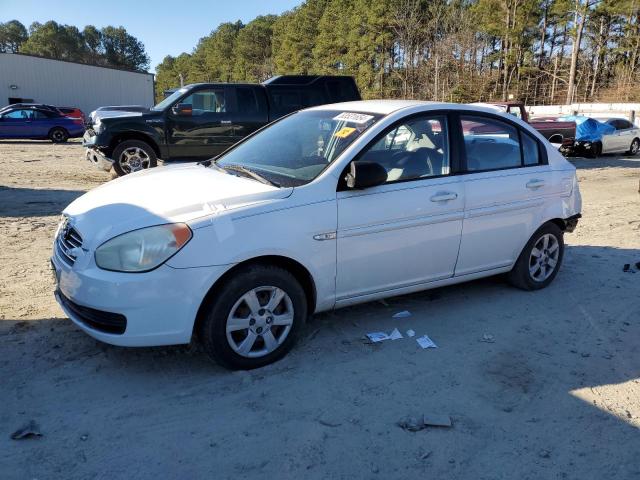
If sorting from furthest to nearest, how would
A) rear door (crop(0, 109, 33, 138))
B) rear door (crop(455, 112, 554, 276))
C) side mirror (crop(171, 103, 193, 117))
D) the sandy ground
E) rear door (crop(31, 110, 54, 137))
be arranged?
rear door (crop(31, 110, 54, 137)), rear door (crop(0, 109, 33, 138)), side mirror (crop(171, 103, 193, 117)), rear door (crop(455, 112, 554, 276)), the sandy ground

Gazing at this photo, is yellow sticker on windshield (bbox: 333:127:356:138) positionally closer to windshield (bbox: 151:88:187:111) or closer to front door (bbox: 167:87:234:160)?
front door (bbox: 167:87:234:160)

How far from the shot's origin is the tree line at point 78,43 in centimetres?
10381

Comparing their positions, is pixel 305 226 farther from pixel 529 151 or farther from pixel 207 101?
pixel 207 101

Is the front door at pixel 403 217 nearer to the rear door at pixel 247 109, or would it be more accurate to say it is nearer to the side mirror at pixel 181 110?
the rear door at pixel 247 109

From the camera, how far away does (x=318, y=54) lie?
52906 mm

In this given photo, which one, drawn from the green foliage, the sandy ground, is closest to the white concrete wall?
the sandy ground

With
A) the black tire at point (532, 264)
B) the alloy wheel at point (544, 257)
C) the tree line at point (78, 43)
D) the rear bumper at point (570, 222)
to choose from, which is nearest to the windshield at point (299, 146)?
the black tire at point (532, 264)

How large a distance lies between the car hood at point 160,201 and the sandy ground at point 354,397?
924 mm

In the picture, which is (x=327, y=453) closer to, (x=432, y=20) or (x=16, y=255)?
(x=16, y=255)

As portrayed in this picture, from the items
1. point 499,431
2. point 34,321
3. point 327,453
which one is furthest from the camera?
point 34,321

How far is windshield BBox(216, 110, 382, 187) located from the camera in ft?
12.6

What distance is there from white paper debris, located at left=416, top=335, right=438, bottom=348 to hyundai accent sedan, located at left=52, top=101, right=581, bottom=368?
0.40 m

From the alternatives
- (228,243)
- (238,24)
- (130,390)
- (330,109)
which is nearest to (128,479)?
(130,390)

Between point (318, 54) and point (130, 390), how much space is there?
5325 centimetres
